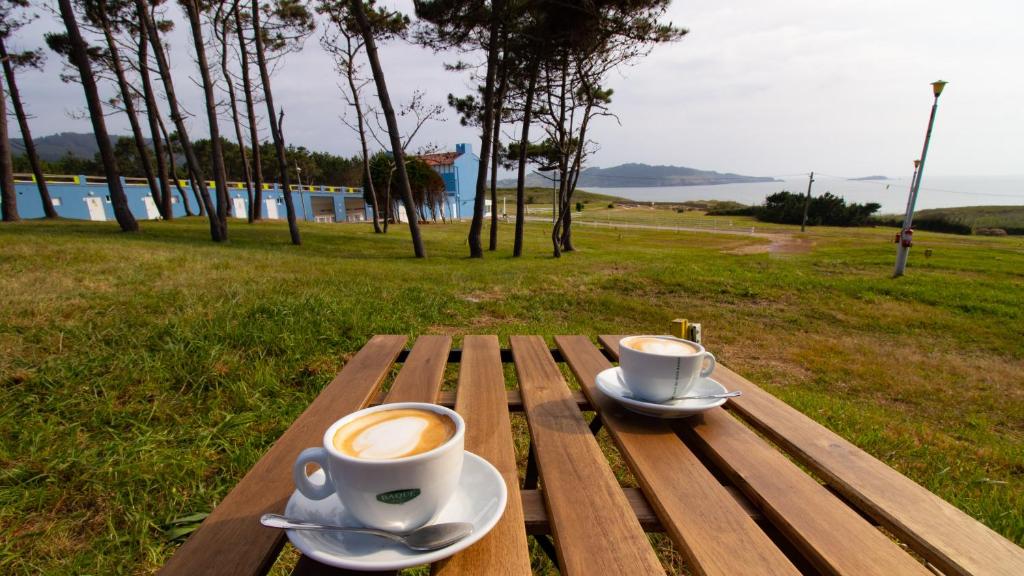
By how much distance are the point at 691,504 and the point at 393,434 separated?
49cm

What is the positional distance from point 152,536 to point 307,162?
53.1 m

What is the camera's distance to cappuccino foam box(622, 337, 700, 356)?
1021 millimetres

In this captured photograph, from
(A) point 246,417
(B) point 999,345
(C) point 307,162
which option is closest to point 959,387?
(B) point 999,345

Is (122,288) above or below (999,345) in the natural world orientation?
above

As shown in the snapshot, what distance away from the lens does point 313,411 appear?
3.42 feet

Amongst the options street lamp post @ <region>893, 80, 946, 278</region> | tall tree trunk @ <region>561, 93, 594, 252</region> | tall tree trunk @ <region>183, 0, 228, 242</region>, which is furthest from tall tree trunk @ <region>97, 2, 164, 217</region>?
street lamp post @ <region>893, 80, 946, 278</region>

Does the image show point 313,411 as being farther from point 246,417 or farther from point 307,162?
point 307,162

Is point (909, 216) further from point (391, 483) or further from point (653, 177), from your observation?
point (653, 177)

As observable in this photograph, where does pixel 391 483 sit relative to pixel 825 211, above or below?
above

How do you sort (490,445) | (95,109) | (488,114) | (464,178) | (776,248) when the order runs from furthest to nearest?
(464,178) → (776,248) → (488,114) → (95,109) → (490,445)

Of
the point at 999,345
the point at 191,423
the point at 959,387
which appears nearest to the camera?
the point at 191,423

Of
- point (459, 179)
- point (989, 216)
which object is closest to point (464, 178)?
point (459, 179)

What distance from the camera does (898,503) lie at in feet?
2.42

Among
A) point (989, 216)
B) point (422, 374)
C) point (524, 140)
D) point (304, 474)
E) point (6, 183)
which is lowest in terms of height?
point (989, 216)
